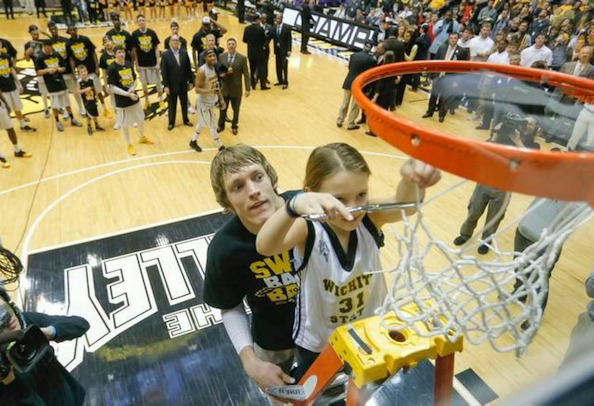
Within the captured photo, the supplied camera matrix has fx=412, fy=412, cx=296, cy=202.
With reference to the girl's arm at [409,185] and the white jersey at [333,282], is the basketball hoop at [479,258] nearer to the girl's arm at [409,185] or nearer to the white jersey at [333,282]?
the girl's arm at [409,185]

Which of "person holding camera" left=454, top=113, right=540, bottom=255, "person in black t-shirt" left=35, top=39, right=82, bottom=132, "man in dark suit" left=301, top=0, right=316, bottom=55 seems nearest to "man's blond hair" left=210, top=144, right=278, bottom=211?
"person holding camera" left=454, top=113, right=540, bottom=255

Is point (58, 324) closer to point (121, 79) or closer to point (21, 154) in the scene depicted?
point (121, 79)

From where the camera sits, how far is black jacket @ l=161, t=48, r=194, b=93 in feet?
23.9

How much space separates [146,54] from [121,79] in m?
2.51

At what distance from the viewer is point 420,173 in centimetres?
124

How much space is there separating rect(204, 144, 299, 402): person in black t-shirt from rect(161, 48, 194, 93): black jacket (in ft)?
19.8

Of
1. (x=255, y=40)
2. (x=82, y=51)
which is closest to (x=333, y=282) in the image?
(x=82, y=51)

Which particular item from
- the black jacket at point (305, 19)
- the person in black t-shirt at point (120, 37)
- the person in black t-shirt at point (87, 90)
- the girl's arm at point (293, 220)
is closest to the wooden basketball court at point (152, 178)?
the person in black t-shirt at point (87, 90)

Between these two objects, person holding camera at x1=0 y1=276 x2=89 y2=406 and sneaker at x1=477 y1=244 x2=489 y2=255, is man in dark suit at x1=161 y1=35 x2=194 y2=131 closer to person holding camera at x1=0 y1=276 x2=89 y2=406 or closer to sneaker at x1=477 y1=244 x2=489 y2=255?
person holding camera at x1=0 y1=276 x2=89 y2=406

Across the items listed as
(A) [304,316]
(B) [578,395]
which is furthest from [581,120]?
(B) [578,395]

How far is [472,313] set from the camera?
1.34m

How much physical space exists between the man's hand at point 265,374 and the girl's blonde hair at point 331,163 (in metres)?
0.88

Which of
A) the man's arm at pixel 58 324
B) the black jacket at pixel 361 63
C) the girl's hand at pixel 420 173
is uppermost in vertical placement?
the girl's hand at pixel 420 173

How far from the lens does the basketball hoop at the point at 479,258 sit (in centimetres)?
99
